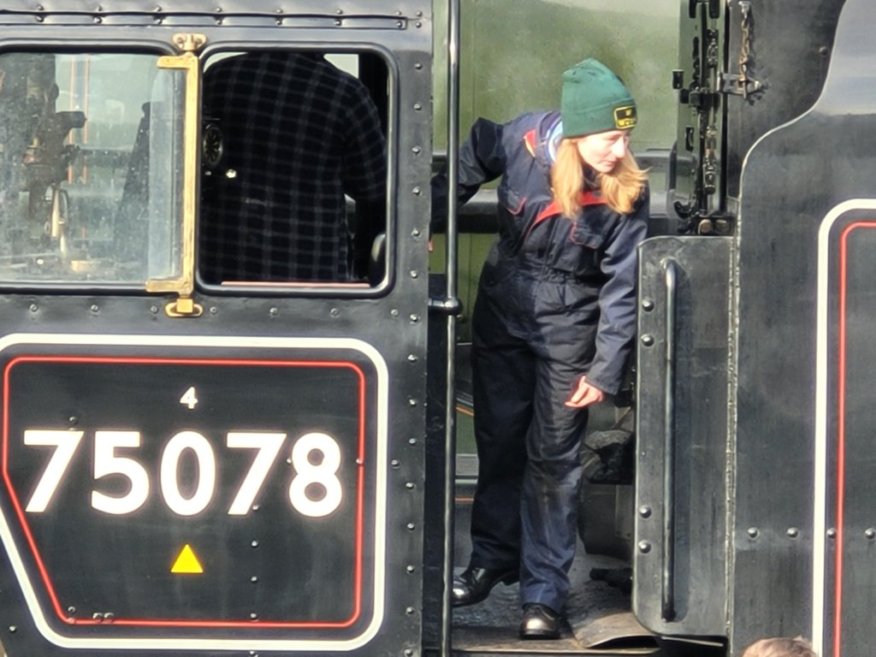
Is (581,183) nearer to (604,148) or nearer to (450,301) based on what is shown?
(604,148)

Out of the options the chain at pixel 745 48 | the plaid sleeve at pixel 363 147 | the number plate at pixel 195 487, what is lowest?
the number plate at pixel 195 487

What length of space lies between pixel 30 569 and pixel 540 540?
1269mm

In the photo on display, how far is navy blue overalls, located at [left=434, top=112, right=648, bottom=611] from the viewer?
13.0ft

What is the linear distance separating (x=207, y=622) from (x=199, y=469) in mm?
357

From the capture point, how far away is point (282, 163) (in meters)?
3.86

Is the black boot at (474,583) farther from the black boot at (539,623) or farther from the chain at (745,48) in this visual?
the chain at (745,48)

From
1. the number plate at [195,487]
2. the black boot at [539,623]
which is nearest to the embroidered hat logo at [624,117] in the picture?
the number plate at [195,487]

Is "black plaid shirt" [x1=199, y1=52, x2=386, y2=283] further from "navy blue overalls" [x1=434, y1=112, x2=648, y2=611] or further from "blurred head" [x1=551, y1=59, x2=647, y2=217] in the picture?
"blurred head" [x1=551, y1=59, x2=647, y2=217]

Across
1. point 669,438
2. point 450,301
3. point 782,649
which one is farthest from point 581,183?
point 782,649

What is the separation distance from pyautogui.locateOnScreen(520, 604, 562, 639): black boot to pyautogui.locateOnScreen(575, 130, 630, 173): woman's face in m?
1.11

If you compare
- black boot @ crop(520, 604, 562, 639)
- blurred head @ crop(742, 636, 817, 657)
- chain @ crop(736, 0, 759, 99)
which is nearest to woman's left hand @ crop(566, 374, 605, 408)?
black boot @ crop(520, 604, 562, 639)

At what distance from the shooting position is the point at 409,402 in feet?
12.1

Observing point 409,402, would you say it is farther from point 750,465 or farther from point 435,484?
point 750,465

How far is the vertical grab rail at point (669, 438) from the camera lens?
143 inches
